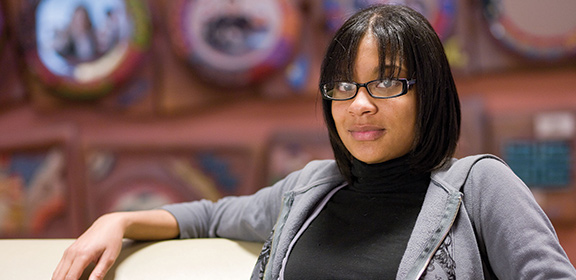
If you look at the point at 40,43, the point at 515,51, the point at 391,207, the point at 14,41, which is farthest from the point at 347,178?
the point at 14,41

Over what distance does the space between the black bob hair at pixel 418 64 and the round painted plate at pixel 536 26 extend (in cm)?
94

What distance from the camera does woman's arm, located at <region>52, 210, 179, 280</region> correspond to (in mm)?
902

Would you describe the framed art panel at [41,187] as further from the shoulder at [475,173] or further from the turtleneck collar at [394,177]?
the shoulder at [475,173]

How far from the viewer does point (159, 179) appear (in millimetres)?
1862

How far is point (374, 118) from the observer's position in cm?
81

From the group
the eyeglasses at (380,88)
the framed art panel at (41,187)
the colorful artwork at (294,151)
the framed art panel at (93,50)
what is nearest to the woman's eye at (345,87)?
the eyeglasses at (380,88)

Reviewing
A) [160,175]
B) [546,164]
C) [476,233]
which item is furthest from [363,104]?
[160,175]

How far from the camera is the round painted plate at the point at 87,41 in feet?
5.98

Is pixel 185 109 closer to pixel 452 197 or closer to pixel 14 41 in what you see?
pixel 14 41

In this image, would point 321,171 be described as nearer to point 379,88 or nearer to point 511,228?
point 379,88

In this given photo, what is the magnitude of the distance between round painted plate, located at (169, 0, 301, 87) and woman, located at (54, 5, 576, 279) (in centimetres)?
87

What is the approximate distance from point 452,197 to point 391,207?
11 centimetres

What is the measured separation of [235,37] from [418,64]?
3.54 ft

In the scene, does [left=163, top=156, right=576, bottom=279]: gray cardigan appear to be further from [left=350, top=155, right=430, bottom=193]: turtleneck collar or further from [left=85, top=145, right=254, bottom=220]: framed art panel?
[left=85, top=145, right=254, bottom=220]: framed art panel
